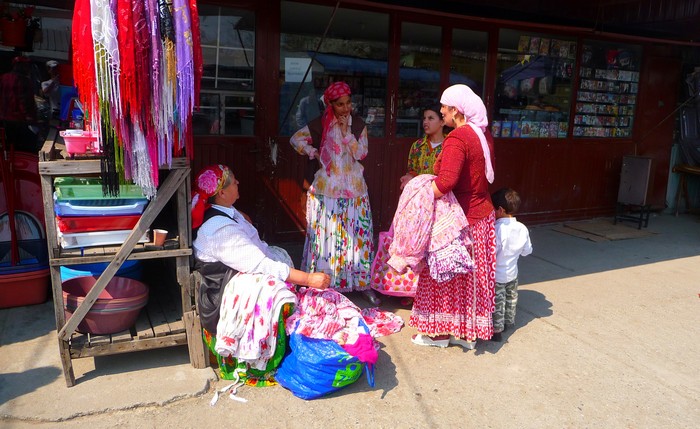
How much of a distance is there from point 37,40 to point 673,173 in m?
8.43

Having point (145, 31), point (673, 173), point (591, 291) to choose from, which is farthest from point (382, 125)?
point (673, 173)

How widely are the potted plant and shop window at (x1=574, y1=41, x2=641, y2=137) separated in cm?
622

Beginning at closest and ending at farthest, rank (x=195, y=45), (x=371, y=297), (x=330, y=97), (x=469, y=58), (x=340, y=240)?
(x=195, y=45) → (x=330, y=97) → (x=340, y=240) → (x=371, y=297) → (x=469, y=58)

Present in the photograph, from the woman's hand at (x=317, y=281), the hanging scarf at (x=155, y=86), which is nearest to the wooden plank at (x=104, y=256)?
the hanging scarf at (x=155, y=86)

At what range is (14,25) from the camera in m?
4.10

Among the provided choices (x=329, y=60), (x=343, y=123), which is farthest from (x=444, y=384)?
(x=329, y=60)

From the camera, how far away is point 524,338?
4.07 meters

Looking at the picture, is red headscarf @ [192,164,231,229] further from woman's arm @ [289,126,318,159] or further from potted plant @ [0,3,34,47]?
potted plant @ [0,3,34,47]

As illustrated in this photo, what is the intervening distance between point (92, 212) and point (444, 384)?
2284mm

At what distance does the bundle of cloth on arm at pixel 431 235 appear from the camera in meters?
3.46

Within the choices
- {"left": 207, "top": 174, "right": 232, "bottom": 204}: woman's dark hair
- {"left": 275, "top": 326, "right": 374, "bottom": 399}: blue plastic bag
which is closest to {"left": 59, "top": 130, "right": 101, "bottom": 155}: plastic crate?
{"left": 207, "top": 174, "right": 232, "bottom": 204}: woman's dark hair

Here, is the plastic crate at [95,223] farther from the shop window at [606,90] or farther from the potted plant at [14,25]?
the shop window at [606,90]

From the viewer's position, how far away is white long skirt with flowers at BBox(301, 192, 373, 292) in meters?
4.34

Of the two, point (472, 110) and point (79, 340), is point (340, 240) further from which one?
point (79, 340)
